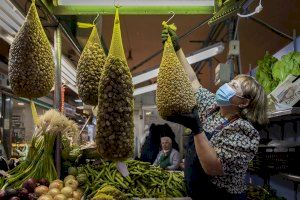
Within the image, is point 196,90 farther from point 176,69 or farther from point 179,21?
point 179,21

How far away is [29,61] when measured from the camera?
4.45 ft

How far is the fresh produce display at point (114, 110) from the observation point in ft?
4.44

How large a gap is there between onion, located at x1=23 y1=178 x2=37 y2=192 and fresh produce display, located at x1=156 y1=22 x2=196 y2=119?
120 cm

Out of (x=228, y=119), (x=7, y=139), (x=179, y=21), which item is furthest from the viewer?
(x=7, y=139)

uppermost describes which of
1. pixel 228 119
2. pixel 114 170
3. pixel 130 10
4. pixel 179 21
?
pixel 179 21

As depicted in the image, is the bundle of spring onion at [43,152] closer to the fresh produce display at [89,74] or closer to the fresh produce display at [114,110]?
the fresh produce display at [89,74]

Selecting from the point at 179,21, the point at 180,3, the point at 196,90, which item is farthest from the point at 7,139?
the point at 180,3

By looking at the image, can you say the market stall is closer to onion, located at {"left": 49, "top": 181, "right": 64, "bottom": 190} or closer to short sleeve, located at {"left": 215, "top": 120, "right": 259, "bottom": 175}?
onion, located at {"left": 49, "top": 181, "right": 64, "bottom": 190}

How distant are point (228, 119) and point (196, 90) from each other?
416mm

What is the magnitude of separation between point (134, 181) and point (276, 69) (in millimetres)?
2417

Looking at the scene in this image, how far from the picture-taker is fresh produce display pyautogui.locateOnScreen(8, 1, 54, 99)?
1357mm

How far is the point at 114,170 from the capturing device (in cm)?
289

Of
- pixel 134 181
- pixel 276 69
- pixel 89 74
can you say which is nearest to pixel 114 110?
pixel 89 74

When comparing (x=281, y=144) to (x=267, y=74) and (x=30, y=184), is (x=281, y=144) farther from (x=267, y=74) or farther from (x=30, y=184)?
(x=30, y=184)
